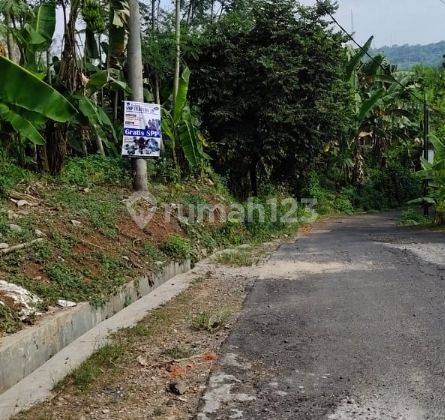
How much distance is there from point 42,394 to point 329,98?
15620mm

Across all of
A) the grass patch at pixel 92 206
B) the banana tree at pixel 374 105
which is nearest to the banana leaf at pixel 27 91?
the grass patch at pixel 92 206

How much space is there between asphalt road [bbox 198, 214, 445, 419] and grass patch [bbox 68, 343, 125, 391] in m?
0.96

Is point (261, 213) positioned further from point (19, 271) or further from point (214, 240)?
point (19, 271)

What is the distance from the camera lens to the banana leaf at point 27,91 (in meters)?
4.57

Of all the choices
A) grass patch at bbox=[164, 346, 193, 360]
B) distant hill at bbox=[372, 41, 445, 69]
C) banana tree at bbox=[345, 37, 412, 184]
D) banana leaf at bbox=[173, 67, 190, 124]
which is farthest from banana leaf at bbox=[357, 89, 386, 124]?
distant hill at bbox=[372, 41, 445, 69]

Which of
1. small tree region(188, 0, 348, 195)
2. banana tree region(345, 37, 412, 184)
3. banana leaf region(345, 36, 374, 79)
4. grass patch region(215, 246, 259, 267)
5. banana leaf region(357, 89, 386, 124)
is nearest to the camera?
grass patch region(215, 246, 259, 267)

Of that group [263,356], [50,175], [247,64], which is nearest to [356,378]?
[263,356]

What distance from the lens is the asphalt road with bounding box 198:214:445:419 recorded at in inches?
153

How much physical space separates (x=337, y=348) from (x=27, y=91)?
3488mm

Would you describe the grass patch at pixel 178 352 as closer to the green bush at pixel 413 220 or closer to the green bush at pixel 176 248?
the green bush at pixel 176 248

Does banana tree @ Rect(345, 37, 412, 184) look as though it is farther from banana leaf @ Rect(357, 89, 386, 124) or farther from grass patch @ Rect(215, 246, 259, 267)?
grass patch @ Rect(215, 246, 259, 267)

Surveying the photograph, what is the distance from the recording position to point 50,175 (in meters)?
10.4

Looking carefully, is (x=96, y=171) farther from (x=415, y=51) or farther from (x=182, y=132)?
(x=415, y=51)

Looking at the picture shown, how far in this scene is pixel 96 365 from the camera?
Answer: 4746mm
